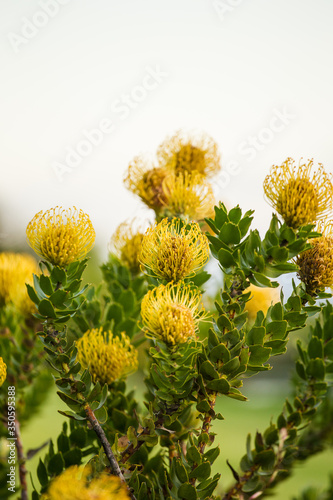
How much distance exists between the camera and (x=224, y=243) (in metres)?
0.45

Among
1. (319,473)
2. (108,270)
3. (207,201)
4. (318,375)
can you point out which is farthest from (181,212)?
(319,473)

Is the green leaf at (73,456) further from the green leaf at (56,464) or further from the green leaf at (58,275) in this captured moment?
the green leaf at (58,275)

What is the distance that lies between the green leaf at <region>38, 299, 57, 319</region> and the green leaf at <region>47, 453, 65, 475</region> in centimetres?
20

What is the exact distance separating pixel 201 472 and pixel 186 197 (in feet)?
0.99

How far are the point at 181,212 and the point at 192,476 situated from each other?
0.97 feet

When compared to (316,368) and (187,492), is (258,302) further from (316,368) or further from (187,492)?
(187,492)

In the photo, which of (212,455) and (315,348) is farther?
(315,348)

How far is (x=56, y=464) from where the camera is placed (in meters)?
0.53

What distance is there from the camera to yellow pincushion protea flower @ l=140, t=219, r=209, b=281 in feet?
1.48

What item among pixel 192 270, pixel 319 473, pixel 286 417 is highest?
pixel 192 270

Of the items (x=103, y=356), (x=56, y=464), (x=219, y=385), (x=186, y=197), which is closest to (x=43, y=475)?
(x=56, y=464)

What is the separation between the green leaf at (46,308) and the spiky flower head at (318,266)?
266 mm

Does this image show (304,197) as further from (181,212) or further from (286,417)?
(286,417)

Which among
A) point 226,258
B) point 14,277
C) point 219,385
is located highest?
point 14,277
